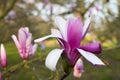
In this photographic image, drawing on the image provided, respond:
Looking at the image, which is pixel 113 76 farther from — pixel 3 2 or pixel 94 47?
pixel 94 47

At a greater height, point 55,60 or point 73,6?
point 55,60

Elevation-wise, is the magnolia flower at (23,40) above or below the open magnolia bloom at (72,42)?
below

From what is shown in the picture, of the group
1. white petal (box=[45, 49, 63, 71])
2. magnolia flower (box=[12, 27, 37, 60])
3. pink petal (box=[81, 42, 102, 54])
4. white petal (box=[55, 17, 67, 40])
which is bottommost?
magnolia flower (box=[12, 27, 37, 60])

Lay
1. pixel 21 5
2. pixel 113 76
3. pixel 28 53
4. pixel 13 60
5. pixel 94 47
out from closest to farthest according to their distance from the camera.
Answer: pixel 94 47 → pixel 28 53 → pixel 113 76 → pixel 21 5 → pixel 13 60

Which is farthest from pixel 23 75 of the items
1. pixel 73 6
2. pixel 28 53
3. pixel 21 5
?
pixel 28 53

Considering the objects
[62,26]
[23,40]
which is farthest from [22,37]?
[62,26]

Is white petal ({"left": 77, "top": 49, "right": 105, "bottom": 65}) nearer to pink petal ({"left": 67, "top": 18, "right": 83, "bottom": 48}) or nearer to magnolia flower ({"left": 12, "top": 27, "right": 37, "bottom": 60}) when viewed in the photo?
→ pink petal ({"left": 67, "top": 18, "right": 83, "bottom": 48})

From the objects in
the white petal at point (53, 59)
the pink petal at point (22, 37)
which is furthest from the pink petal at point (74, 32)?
the pink petal at point (22, 37)

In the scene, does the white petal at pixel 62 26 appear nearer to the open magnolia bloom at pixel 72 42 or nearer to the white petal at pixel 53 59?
the open magnolia bloom at pixel 72 42

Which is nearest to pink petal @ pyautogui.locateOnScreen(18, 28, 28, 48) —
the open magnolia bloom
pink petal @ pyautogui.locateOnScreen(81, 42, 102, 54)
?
the open magnolia bloom
